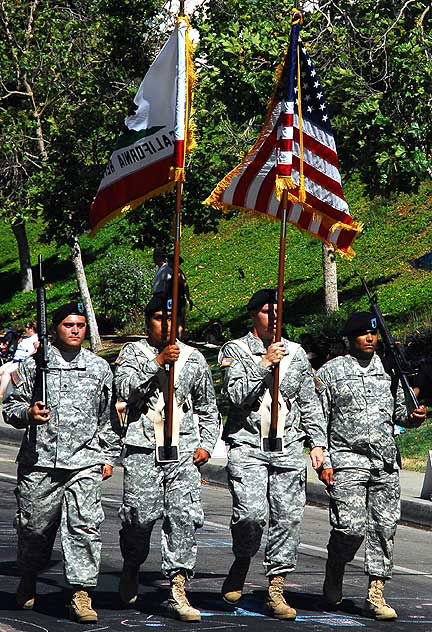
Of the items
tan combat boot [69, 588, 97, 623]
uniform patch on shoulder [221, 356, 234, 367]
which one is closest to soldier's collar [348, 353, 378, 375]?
uniform patch on shoulder [221, 356, 234, 367]

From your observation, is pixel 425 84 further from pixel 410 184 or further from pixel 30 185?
pixel 30 185

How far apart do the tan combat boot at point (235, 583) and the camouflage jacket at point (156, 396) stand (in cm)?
74

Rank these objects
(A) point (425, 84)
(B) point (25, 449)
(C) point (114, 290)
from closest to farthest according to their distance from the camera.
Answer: (B) point (25, 449), (A) point (425, 84), (C) point (114, 290)

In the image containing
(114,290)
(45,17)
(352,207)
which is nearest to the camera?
(45,17)

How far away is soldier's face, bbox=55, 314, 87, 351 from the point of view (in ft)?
24.9

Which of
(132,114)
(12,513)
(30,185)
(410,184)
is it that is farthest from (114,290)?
(132,114)

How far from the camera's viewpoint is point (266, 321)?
8.08m

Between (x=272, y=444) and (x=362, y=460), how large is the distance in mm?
600

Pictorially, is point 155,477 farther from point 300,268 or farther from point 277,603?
point 300,268

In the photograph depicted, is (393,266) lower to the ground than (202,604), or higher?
higher

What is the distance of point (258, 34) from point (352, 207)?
16933 mm

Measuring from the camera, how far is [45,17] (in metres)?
26.3

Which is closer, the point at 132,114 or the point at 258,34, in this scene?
the point at 132,114

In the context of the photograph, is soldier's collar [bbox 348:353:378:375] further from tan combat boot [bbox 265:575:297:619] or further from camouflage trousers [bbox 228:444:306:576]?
tan combat boot [bbox 265:575:297:619]
